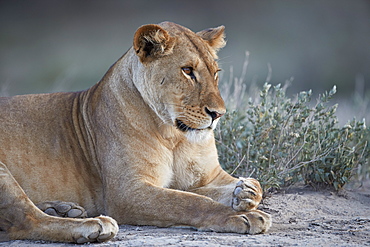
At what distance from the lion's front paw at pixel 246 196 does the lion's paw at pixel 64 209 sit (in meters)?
1.00

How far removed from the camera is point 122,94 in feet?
13.5

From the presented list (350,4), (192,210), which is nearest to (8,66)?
(350,4)

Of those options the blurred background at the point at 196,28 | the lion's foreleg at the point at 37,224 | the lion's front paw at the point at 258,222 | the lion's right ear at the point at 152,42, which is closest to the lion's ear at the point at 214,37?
the lion's right ear at the point at 152,42

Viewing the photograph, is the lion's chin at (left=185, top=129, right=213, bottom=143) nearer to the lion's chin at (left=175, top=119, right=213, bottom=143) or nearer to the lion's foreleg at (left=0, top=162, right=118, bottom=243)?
the lion's chin at (left=175, top=119, right=213, bottom=143)

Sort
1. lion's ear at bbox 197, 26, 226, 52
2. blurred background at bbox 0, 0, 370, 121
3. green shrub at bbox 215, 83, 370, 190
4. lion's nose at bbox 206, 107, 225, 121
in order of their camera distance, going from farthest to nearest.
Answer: blurred background at bbox 0, 0, 370, 121 < green shrub at bbox 215, 83, 370, 190 < lion's ear at bbox 197, 26, 226, 52 < lion's nose at bbox 206, 107, 225, 121

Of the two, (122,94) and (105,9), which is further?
(105,9)

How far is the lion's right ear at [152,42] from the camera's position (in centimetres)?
383

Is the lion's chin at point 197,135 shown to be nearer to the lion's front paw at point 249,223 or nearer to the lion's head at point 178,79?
the lion's head at point 178,79

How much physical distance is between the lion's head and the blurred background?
14926 mm

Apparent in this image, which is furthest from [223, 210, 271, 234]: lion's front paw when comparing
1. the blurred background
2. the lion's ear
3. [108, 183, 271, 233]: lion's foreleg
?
the blurred background

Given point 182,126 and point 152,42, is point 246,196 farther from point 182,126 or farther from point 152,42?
point 152,42

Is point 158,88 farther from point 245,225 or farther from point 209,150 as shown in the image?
point 245,225

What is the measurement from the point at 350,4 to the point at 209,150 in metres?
19.3

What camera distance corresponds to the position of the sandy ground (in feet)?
10.5
